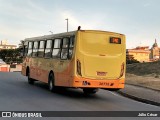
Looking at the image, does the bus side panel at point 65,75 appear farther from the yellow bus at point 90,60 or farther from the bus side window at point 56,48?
the bus side window at point 56,48

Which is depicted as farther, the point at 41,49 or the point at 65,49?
the point at 41,49

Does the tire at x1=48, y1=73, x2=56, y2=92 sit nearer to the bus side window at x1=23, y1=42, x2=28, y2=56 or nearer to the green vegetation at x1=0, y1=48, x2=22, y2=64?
the bus side window at x1=23, y1=42, x2=28, y2=56

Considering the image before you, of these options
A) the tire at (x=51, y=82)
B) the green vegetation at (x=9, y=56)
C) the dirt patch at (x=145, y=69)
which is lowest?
the tire at (x=51, y=82)

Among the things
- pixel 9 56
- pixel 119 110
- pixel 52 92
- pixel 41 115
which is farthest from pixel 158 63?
pixel 9 56

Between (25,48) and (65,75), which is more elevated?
(25,48)

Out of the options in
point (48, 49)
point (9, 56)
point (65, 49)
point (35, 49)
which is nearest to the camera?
point (65, 49)

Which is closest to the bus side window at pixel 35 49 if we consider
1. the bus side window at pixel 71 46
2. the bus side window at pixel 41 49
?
the bus side window at pixel 41 49

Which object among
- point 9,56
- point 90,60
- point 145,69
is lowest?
point 145,69

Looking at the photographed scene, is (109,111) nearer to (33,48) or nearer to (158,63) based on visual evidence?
(33,48)

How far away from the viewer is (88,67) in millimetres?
17547

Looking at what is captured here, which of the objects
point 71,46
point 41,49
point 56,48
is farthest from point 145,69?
point 71,46

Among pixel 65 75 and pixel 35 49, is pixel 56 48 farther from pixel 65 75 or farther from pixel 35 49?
pixel 35 49

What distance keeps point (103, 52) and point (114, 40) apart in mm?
768

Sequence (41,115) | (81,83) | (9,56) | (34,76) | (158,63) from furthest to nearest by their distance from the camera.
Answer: (9,56)
(158,63)
(34,76)
(81,83)
(41,115)
